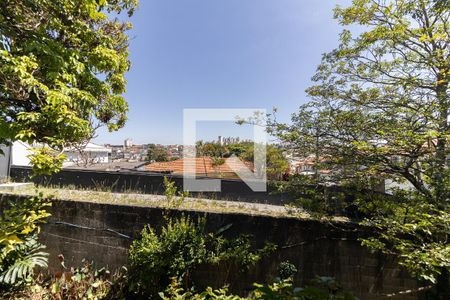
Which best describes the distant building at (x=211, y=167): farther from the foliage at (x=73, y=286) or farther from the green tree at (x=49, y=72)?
the green tree at (x=49, y=72)

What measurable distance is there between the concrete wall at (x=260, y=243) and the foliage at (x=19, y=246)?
1.96 ft

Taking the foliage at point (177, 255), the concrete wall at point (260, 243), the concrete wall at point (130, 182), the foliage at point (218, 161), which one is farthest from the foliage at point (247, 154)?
the foliage at point (177, 255)

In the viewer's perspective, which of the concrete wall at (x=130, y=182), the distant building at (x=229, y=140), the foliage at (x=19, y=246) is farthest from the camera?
the distant building at (x=229, y=140)

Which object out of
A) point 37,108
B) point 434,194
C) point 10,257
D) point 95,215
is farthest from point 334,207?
point 10,257

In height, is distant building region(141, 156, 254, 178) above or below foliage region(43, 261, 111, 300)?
above

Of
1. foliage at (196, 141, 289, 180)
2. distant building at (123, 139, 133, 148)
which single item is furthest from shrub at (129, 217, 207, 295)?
distant building at (123, 139, 133, 148)

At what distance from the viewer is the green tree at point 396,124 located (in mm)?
2270

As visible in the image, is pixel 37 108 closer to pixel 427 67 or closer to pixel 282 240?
pixel 282 240

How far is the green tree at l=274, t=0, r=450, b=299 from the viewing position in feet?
7.45

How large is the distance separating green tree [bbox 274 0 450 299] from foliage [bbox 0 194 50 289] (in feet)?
13.1

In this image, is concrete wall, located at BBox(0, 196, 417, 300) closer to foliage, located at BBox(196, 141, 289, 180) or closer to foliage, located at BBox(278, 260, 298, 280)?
foliage, located at BBox(278, 260, 298, 280)

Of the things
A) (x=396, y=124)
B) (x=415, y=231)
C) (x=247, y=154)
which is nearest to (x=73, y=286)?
(x=247, y=154)

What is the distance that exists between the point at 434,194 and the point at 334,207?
3.84ft

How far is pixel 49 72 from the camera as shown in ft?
8.43
